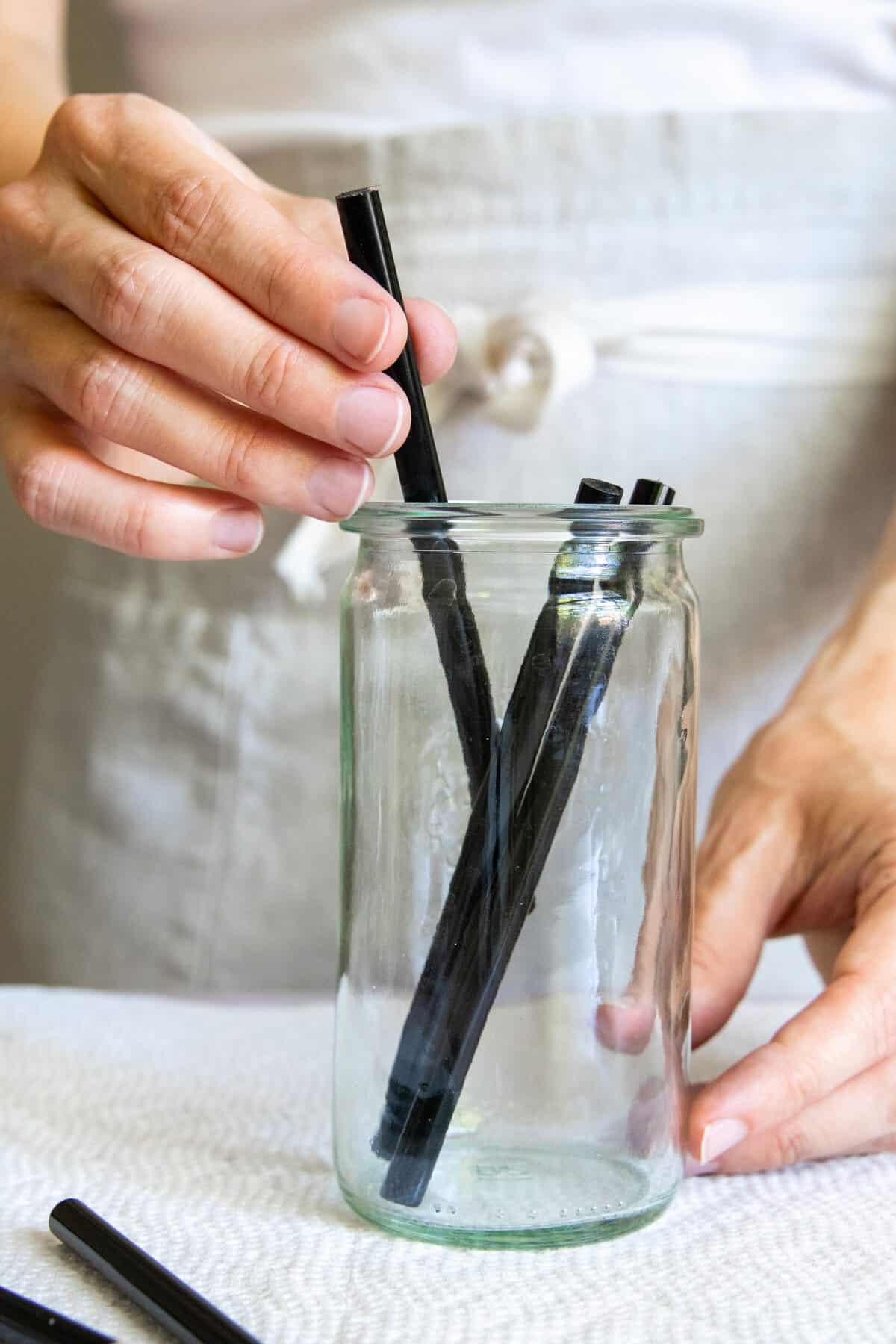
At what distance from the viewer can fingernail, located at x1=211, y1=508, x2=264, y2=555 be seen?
1.30 feet

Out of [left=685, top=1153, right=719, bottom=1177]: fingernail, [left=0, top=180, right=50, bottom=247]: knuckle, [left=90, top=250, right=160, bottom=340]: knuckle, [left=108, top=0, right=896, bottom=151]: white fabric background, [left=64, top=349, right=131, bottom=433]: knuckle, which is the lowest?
[left=685, top=1153, right=719, bottom=1177]: fingernail

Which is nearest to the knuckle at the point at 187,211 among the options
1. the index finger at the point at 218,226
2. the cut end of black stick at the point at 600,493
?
the index finger at the point at 218,226

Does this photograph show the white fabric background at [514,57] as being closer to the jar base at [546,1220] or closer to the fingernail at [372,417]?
the fingernail at [372,417]

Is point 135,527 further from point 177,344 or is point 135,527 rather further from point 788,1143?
point 788,1143

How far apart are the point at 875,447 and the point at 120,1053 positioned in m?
0.42

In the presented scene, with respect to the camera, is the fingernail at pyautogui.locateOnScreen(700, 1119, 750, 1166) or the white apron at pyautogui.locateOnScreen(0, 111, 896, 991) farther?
the white apron at pyautogui.locateOnScreen(0, 111, 896, 991)

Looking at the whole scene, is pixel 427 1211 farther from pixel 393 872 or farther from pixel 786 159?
pixel 786 159

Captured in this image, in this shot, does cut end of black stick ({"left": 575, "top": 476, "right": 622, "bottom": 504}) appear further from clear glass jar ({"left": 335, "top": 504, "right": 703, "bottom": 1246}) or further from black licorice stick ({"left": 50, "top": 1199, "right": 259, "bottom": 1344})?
black licorice stick ({"left": 50, "top": 1199, "right": 259, "bottom": 1344})

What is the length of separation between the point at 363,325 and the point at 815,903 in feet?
0.84

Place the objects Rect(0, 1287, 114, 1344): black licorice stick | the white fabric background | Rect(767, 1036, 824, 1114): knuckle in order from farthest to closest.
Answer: the white fabric background < Rect(767, 1036, 824, 1114): knuckle < Rect(0, 1287, 114, 1344): black licorice stick

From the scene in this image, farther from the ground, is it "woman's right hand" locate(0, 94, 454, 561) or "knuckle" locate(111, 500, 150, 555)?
"woman's right hand" locate(0, 94, 454, 561)

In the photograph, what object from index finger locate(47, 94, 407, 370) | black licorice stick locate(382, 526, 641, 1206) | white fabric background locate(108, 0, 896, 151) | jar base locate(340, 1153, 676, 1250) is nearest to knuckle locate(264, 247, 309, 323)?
index finger locate(47, 94, 407, 370)

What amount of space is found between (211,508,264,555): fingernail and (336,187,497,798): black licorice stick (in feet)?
0.19

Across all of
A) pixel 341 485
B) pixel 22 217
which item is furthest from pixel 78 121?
pixel 341 485
